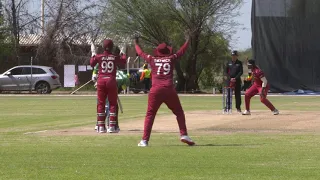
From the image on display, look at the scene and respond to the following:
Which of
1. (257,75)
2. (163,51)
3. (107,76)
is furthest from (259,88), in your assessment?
(163,51)

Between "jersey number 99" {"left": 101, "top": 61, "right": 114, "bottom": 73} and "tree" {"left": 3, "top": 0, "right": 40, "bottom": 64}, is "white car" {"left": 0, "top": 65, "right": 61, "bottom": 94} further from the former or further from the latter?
"jersey number 99" {"left": 101, "top": 61, "right": 114, "bottom": 73}

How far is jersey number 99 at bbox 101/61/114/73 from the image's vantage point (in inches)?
693

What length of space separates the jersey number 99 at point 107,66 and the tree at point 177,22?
1378 inches

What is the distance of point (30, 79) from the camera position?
49.9 m

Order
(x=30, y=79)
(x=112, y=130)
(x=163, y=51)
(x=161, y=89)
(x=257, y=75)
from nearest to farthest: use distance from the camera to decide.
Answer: (x=161, y=89) < (x=163, y=51) < (x=112, y=130) < (x=257, y=75) < (x=30, y=79)

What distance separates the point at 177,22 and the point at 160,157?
134 ft

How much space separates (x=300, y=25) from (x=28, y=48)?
2261 centimetres

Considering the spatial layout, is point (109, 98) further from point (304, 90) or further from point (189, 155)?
point (304, 90)

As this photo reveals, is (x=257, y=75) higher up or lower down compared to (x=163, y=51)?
lower down

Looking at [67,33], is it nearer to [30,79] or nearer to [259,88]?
[30,79]

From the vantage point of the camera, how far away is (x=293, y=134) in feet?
58.5

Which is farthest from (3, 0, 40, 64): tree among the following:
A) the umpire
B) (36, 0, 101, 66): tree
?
the umpire

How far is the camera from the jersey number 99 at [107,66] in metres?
17.6

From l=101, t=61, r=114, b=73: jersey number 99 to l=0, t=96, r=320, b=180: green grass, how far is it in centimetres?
137
